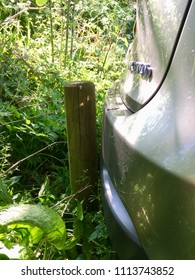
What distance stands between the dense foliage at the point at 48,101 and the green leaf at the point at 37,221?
1.8 inches

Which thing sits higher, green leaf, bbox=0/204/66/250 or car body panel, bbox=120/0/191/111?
car body panel, bbox=120/0/191/111

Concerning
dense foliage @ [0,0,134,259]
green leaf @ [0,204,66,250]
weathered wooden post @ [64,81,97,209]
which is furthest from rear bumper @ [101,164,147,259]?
weathered wooden post @ [64,81,97,209]

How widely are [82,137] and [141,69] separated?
78cm

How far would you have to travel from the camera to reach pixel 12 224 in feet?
5.87

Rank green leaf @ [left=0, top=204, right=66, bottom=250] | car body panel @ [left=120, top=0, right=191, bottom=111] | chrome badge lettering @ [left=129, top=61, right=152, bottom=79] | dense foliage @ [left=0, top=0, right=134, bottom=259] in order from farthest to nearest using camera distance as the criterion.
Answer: dense foliage @ [left=0, top=0, right=134, bottom=259] < green leaf @ [left=0, top=204, right=66, bottom=250] < chrome badge lettering @ [left=129, top=61, right=152, bottom=79] < car body panel @ [left=120, top=0, right=191, bottom=111]

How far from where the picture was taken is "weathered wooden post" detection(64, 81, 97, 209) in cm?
230

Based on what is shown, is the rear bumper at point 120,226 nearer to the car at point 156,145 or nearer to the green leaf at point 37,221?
the car at point 156,145

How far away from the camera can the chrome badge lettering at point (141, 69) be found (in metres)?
1.66

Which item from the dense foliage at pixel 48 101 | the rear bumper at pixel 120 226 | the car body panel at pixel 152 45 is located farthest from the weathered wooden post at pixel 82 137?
the rear bumper at pixel 120 226

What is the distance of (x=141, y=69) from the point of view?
5.75 ft

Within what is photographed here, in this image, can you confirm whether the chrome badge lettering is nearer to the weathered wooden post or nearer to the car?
the car

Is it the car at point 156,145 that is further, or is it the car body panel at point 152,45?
the car body panel at point 152,45
